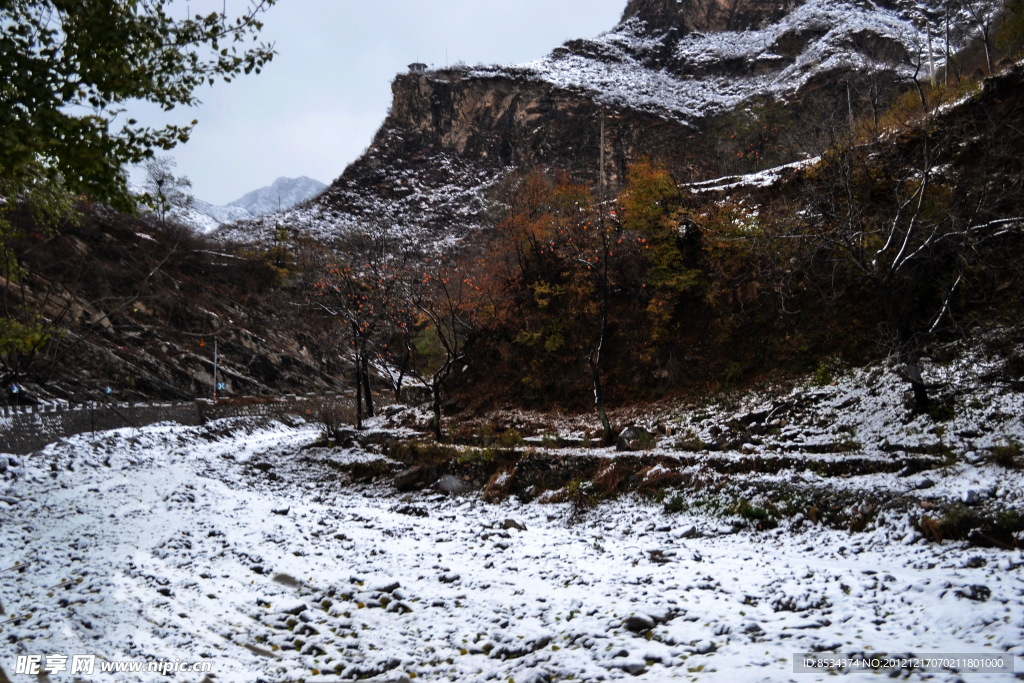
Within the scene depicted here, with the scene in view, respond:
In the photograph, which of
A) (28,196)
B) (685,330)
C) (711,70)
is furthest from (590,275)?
(711,70)

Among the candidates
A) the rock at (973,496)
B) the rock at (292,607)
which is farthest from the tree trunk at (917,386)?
the rock at (292,607)

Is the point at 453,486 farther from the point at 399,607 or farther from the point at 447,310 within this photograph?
the point at 447,310

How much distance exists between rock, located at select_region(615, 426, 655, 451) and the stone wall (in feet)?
39.6

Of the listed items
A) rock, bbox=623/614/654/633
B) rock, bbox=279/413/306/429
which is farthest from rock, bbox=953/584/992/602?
rock, bbox=279/413/306/429

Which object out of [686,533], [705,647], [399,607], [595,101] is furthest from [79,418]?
[595,101]

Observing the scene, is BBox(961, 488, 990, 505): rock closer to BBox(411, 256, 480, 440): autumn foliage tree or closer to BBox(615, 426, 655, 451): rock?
BBox(615, 426, 655, 451): rock

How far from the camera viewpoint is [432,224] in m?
65.4

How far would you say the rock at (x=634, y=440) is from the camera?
50.3ft

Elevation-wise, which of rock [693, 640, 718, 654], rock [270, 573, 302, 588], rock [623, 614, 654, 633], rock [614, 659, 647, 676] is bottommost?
rock [270, 573, 302, 588]

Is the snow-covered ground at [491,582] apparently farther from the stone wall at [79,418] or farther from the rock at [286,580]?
the stone wall at [79,418]

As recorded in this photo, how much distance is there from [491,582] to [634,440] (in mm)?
8326

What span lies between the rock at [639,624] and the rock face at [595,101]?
54.7 m

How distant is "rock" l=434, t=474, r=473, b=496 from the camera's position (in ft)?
48.7

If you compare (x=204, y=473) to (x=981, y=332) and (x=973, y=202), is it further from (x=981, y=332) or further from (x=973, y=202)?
(x=973, y=202)
